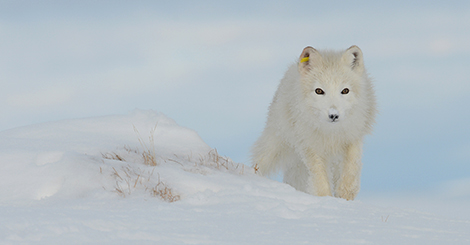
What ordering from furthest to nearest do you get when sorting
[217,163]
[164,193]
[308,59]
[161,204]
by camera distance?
[308,59]
[217,163]
[164,193]
[161,204]

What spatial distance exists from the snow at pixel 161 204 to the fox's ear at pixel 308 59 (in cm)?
152

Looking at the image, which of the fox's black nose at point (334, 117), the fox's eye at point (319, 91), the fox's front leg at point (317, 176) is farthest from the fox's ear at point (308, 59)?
the fox's front leg at point (317, 176)

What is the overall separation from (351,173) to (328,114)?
111 cm

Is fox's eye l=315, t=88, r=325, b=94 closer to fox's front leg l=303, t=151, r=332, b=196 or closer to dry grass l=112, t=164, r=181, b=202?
fox's front leg l=303, t=151, r=332, b=196

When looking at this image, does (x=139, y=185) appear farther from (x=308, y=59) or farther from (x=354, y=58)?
(x=354, y=58)

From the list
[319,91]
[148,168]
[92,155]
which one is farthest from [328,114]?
[92,155]

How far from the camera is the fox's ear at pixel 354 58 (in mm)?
5763

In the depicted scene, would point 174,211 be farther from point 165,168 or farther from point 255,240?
point 165,168

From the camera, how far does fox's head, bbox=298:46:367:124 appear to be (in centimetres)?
544

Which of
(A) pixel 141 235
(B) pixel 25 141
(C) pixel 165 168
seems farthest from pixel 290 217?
(B) pixel 25 141

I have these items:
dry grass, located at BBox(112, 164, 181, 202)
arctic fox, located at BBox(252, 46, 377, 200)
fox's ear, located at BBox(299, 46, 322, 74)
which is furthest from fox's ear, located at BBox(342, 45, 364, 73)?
dry grass, located at BBox(112, 164, 181, 202)

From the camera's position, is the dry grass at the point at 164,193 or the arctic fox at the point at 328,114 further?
the arctic fox at the point at 328,114

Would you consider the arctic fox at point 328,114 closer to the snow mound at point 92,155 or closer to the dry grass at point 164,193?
the snow mound at point 92,155

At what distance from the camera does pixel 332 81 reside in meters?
5.51
